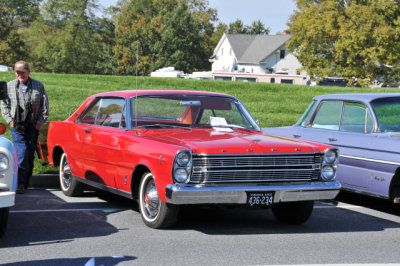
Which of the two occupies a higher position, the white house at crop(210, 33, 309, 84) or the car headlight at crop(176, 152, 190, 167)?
the white house at crop(210, 33, 309, 84)

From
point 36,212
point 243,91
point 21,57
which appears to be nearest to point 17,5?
point 21,57

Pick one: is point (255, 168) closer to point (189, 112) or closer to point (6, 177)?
point (189, 112)

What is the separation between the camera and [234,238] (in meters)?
6.97

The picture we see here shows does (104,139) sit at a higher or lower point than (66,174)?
higher

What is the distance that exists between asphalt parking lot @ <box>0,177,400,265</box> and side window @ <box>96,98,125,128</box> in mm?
1122

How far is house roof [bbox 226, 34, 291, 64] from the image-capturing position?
8669 centimetres

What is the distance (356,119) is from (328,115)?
0.72 metres

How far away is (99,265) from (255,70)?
270 ft

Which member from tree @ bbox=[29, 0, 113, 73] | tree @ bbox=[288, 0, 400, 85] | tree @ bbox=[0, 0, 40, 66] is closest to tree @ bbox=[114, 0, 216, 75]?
tree @ bbox=[29, 0, 113, 73]

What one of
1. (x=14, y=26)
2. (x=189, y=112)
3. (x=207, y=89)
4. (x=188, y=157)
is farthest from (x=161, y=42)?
(x=188, y=157)

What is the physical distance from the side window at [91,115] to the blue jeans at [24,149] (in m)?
0.86

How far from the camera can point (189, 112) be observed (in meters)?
8.41

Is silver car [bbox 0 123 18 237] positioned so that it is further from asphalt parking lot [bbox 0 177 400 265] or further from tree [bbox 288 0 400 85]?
tree [bbox 288 0 400 85]

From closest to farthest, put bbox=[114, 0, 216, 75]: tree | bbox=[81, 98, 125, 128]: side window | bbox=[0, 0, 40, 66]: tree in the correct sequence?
bbox=[81, 98, 125, 128]: side window → bbox=[0, 0, 40, 66]: tree → bbox=[114, 0, 216, 75]: tree
